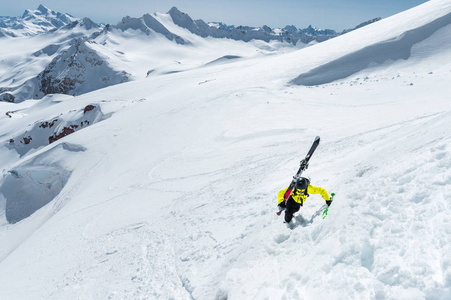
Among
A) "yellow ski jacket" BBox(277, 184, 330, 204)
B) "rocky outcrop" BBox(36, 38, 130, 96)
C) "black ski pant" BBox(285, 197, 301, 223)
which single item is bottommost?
"black ski pant" BBox(285, 197, 301, 223)

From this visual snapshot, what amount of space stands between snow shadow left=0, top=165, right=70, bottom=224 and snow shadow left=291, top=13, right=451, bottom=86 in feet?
88.5

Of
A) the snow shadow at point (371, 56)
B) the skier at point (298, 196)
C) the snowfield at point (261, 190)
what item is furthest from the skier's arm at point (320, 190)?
the snow shadow at point (371, 56)

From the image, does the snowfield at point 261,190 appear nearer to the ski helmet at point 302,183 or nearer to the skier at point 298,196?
the skier at point 298,196

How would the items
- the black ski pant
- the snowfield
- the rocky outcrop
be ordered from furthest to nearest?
the rocky outcrop, the black ski pant, the snowfield

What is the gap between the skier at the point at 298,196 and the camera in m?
7.01

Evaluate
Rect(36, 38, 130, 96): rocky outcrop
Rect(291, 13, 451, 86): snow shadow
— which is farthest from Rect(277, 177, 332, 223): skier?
Rect(36, 38, 130, 96): rocky outcrop

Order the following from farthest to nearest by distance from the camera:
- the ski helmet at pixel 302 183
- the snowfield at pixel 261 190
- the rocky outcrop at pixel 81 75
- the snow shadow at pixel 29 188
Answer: the rocky outcrop at pixel 81 75 → the snow shadow at pixel 29 188 → the ski helmet at pixel 302 183 → the snowfield at pixel 261 190

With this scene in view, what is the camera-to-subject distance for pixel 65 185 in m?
26.0

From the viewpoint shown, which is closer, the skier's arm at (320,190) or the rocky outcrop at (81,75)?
the skier's arm at (320,190)

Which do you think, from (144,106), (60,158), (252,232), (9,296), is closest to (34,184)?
(60,158)

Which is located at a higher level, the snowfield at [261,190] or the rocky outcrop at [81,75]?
the rocky outcrop at [81,75]

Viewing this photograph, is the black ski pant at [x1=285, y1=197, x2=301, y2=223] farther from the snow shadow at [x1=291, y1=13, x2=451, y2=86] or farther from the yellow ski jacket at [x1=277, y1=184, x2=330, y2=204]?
the snow shadow at [x1=291, y1=13, x2=451, y2=86]

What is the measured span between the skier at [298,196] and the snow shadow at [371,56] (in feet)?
84.9

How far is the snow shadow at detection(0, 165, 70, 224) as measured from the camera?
2716 cm
